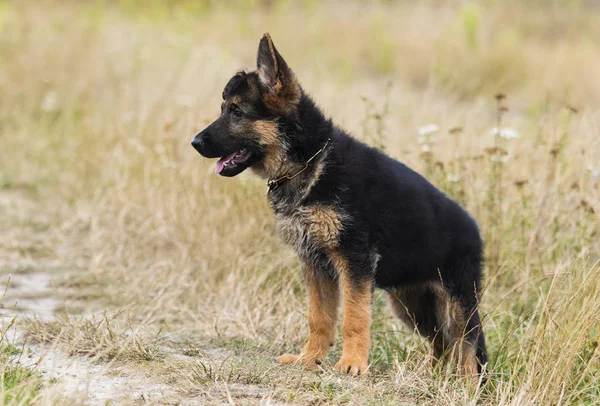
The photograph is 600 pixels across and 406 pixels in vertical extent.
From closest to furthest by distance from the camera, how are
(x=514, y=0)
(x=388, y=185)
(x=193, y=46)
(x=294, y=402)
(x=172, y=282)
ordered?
(x=294, y=402) → (x=388, y=185) → (x=172, y=282) → (x=193, y=46) → (x=514, y=0)

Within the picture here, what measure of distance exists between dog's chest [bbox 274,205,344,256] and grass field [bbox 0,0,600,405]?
0.70 m

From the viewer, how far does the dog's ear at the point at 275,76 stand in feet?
15.0

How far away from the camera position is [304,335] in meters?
5.37

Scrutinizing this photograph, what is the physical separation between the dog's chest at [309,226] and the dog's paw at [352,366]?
0.62m

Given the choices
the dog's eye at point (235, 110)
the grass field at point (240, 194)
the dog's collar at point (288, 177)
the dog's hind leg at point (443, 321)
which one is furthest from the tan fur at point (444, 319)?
the dog's eye at point (235, 110)

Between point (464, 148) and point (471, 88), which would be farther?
point (471, 88)

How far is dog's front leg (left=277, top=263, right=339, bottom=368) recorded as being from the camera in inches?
184

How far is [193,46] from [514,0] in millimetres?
9612

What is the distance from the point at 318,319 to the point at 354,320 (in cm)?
35

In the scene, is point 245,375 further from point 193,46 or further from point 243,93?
point 193,46

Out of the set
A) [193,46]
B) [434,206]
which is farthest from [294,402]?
[193,46]

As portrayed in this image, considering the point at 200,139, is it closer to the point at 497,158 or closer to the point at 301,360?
the point at 301,360

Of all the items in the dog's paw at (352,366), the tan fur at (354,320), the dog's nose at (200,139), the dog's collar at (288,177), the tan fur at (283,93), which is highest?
the tan fur at (283,93)

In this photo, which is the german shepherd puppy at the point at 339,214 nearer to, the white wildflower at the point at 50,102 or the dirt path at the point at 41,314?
the dirt path at the point at 41,314
